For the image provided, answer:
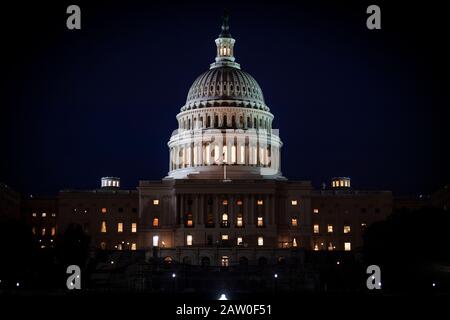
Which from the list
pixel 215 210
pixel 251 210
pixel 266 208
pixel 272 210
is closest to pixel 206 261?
pixel 215 210

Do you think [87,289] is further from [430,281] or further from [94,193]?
[94,193]

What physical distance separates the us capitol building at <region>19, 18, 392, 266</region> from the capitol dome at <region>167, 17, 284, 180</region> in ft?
0.56

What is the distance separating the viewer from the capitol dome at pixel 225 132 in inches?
7333

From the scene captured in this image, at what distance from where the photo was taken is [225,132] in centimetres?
18738

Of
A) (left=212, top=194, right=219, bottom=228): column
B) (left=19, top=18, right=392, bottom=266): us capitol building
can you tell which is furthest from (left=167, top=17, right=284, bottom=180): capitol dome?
(left=212, top=194, right=219, bottom=228): column

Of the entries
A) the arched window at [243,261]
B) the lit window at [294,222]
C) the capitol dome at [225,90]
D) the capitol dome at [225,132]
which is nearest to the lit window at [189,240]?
the capitol dome at [225,132]

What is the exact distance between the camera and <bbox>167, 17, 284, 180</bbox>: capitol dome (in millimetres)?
186250

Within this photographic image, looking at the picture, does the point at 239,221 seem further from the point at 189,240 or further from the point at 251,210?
the point at 189,240

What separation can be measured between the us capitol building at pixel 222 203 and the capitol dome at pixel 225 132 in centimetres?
17

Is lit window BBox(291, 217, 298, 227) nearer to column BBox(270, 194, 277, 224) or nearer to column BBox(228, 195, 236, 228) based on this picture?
column BBox(270, 194, 277, 224)
